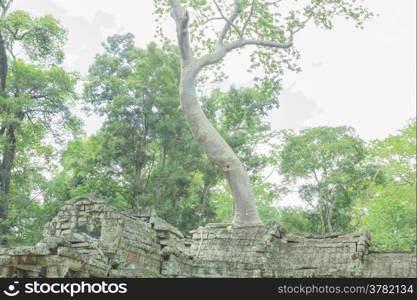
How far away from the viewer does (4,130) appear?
20328mm

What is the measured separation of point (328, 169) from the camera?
2481cm

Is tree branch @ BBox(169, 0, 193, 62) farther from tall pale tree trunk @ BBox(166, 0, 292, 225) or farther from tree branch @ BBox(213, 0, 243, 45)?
tree branch @ BBox(213, 0, 243, 45)

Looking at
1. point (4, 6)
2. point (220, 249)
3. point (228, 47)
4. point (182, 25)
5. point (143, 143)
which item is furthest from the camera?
point (143, 143)

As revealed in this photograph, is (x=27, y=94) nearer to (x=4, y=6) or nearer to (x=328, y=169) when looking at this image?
(x=4, y=6)

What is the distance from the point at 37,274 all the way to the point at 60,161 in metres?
17.6

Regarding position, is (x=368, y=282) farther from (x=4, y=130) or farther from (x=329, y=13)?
(x=4, y=130)

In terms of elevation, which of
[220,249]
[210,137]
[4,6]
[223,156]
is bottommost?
[220,249]

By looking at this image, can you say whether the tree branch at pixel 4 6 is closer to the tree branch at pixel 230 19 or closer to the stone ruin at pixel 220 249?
the tree branch at pixel 230 19

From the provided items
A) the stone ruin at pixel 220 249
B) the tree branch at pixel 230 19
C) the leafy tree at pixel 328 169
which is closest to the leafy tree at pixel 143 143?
the leafy tree at pixel 328 169

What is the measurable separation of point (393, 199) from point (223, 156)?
39.4 ft

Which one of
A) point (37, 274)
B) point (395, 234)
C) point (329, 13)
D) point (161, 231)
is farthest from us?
point (395, 234)

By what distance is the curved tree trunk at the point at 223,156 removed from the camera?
621 inches

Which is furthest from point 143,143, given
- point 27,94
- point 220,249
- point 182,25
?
point 220,249

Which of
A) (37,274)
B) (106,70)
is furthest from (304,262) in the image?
(106,70)
